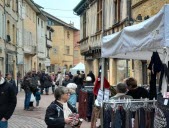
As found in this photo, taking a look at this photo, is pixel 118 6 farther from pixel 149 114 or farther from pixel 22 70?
pixel 22 70

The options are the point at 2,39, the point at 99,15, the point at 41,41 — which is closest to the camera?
the point at 99,15

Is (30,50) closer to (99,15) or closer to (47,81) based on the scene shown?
(99,15)

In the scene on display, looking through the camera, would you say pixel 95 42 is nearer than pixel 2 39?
No

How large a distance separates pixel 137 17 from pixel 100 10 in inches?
460

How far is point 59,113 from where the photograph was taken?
5758 mm

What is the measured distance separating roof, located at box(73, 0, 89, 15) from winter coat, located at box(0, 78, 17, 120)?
2702 cm

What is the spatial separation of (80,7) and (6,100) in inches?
1189

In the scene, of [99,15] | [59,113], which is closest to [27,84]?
[59,113]

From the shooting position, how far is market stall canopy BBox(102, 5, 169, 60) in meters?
5.47

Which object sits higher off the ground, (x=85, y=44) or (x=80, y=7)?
(x=80, y=7)

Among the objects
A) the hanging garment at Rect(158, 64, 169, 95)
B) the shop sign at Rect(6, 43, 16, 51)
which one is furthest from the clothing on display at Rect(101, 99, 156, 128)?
the shop sign at Rect(6, 43, 16, 51)

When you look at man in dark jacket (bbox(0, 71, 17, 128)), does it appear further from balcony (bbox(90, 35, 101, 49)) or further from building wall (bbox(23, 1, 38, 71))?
building wall (bbox(23, 1, 38, 71))

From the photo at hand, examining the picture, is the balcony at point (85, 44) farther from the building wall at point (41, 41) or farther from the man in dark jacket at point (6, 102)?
the man in dark jacket at point (6, 102)

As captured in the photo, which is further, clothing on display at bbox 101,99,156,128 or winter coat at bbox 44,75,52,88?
winter coat at bbox 44,75,52,88
